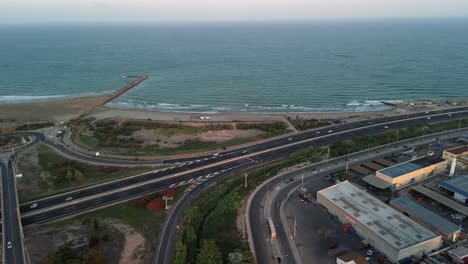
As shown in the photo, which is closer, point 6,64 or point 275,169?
point 275,169

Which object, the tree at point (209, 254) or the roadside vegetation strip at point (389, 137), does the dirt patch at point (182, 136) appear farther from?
the tree at point (209, 254)

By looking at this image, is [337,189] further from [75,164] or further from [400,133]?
[75,164]

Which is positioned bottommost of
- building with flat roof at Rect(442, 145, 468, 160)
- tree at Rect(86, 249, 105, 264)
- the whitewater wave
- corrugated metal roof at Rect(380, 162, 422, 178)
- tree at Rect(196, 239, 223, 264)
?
tree at Rect(86, 249, 105, 264)

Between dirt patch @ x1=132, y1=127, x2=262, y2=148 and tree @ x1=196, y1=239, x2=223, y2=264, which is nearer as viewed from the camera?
tree @ x1=196, y1=239, x2=223, y2=264

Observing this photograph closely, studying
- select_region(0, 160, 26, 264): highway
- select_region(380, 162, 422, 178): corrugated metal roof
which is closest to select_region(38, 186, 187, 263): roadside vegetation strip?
select_region(0, 160, 26, 264): highway

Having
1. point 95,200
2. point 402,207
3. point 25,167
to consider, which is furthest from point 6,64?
point 402,207

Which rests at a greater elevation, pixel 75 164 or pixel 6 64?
pixel 6 64

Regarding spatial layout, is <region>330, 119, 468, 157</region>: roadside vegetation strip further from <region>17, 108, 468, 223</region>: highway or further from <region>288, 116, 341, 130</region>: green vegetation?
<region>288, 116, 341, 130</region>: green vegetation
